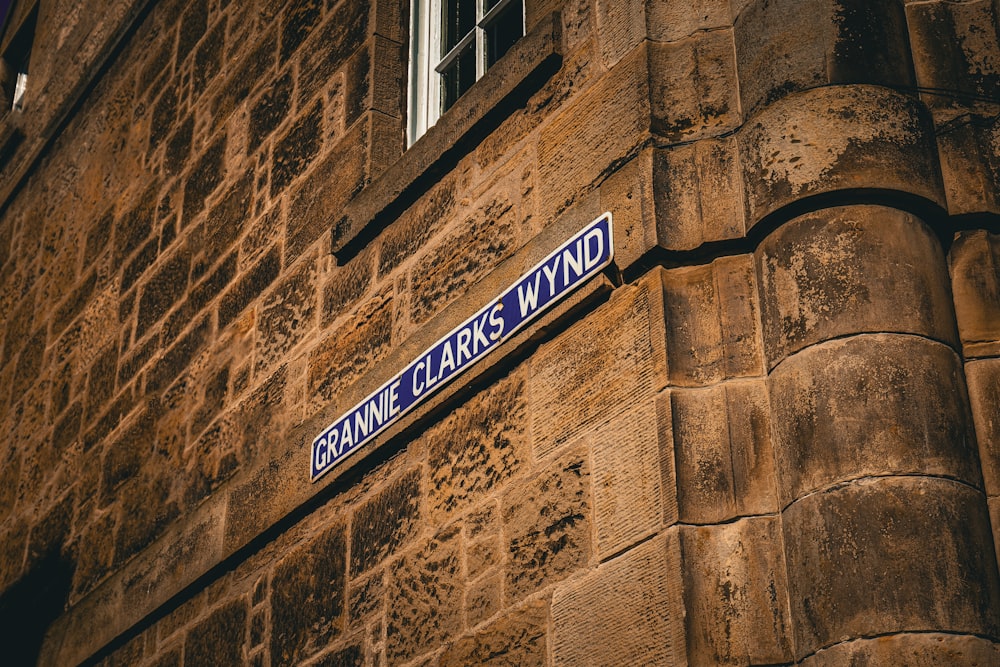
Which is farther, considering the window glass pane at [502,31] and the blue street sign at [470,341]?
the window glass pane at [502,31]

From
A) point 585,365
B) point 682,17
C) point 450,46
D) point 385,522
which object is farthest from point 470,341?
point 450,46

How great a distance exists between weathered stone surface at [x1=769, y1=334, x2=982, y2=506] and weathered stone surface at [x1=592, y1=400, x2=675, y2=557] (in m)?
0.32

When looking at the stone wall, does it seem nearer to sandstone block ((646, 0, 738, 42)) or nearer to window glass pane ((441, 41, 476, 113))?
sandstone block ((646, 0, 738, 42))

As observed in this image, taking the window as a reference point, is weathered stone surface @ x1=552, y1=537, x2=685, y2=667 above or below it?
below

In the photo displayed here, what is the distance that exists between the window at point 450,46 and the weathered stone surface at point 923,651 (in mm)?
3223

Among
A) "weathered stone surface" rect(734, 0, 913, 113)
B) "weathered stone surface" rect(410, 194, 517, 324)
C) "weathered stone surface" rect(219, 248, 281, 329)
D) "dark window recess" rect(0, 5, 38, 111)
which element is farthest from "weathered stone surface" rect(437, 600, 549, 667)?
"dark window recess" rect(0, 5, 38, 111)

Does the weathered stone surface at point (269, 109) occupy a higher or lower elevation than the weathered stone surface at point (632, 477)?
higher

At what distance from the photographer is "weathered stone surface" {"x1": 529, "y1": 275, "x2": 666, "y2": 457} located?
4.05 meters

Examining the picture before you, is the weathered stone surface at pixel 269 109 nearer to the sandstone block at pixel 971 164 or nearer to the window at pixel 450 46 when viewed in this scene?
the window at pixel 450 46

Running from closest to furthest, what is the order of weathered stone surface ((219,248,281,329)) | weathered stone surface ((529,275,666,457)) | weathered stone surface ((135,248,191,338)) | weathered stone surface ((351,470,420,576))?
weathered stone surface ((529,275,666,457)) → weathered stone surface ((351,470,420,576)) → weathered stone surface ((219,248,281,329)) → weathered stone surface ((135,248,191,338))

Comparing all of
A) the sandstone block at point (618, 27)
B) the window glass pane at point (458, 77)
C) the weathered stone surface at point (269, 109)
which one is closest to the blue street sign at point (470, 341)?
the sandstone block at point (618, 27)

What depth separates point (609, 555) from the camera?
3928 millimetres

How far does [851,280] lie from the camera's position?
3.74 metres

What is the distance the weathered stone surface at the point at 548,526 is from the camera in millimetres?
4094
